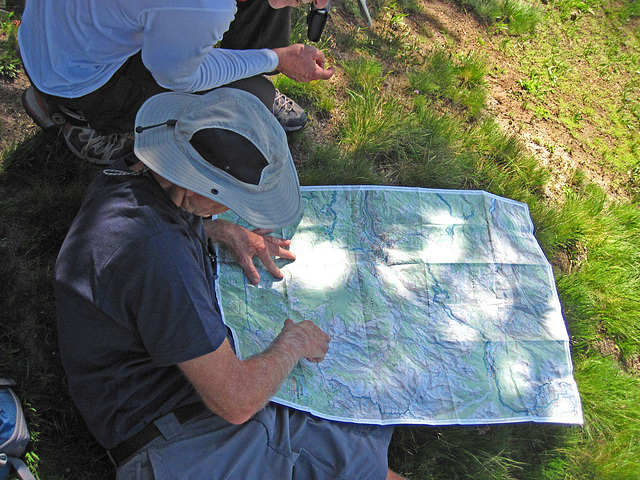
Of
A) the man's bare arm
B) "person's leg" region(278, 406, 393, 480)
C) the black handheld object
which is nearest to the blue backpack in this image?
the man's bare arm

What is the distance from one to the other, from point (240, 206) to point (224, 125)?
233mm

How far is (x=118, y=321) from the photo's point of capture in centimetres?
131

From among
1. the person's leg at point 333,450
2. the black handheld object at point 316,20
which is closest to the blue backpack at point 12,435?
the person's leg at point 333,450

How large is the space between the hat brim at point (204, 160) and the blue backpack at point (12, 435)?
1065mm

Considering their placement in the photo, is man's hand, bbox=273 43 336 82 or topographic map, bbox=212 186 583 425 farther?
man's hand, bbox=273 43 336 82

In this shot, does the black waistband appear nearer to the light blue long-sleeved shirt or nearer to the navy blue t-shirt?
the navy blue t-shirt

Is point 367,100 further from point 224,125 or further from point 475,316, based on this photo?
point 224,125

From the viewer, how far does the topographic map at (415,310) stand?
2.13 m

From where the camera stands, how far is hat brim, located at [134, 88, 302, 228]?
1.34 meters

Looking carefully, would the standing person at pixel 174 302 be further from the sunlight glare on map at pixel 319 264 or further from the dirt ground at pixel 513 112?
the dirt ground at pixel 513 112

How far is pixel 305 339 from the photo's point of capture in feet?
6.09

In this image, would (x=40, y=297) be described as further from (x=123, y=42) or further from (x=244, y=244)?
(x=123, y=42)

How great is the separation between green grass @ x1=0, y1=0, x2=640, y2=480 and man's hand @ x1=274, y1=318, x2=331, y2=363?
1.97 ft

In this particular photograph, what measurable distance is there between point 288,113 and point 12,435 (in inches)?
79.2
